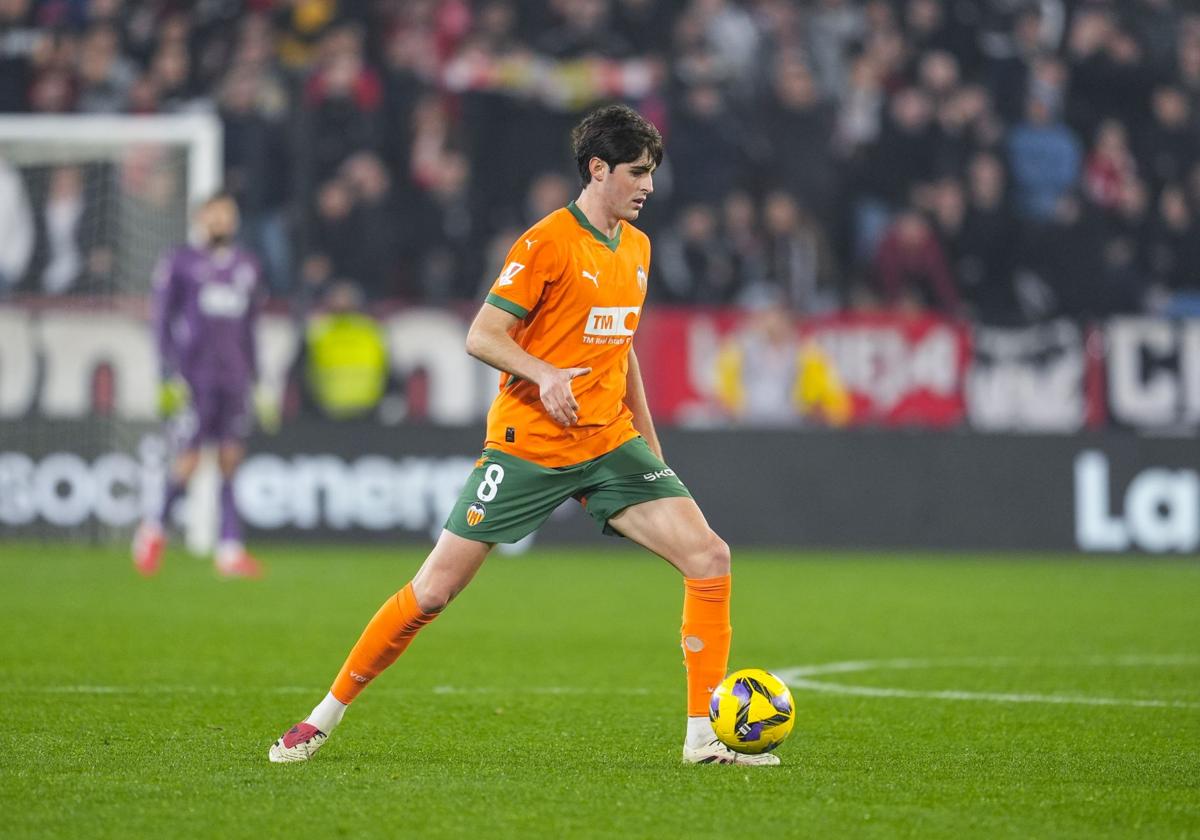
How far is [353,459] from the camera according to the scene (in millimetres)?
15461

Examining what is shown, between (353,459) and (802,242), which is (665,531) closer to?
(353,459)

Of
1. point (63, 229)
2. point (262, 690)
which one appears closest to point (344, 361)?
point (63, 229)

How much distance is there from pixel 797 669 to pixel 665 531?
290 centimetres

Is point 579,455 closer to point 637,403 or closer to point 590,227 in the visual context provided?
point 637,403

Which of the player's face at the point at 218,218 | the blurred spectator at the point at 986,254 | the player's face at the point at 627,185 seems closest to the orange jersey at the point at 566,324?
the player's face at the point at 627,185

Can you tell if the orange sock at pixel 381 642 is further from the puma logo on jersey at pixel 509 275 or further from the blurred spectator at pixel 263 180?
the blurred spectator at pixel 263 180

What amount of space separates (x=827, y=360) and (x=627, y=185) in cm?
1007

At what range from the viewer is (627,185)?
5703 millimetres

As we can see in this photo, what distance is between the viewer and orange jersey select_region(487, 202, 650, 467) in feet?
18.5

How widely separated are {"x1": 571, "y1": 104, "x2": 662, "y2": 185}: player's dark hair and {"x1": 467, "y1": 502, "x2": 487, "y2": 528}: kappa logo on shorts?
111cm

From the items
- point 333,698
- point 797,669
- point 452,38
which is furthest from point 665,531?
point 452,38

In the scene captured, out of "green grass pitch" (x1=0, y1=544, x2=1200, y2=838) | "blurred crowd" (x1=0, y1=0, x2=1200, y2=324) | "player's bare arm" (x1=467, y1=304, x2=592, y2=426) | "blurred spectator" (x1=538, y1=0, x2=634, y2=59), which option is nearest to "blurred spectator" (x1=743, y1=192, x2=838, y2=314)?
"blurred crowd" (x1=0, y1=0, x2=1200, y2=324)

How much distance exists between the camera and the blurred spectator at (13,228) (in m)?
15.0

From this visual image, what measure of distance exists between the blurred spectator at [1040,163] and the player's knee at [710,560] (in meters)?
12.8
